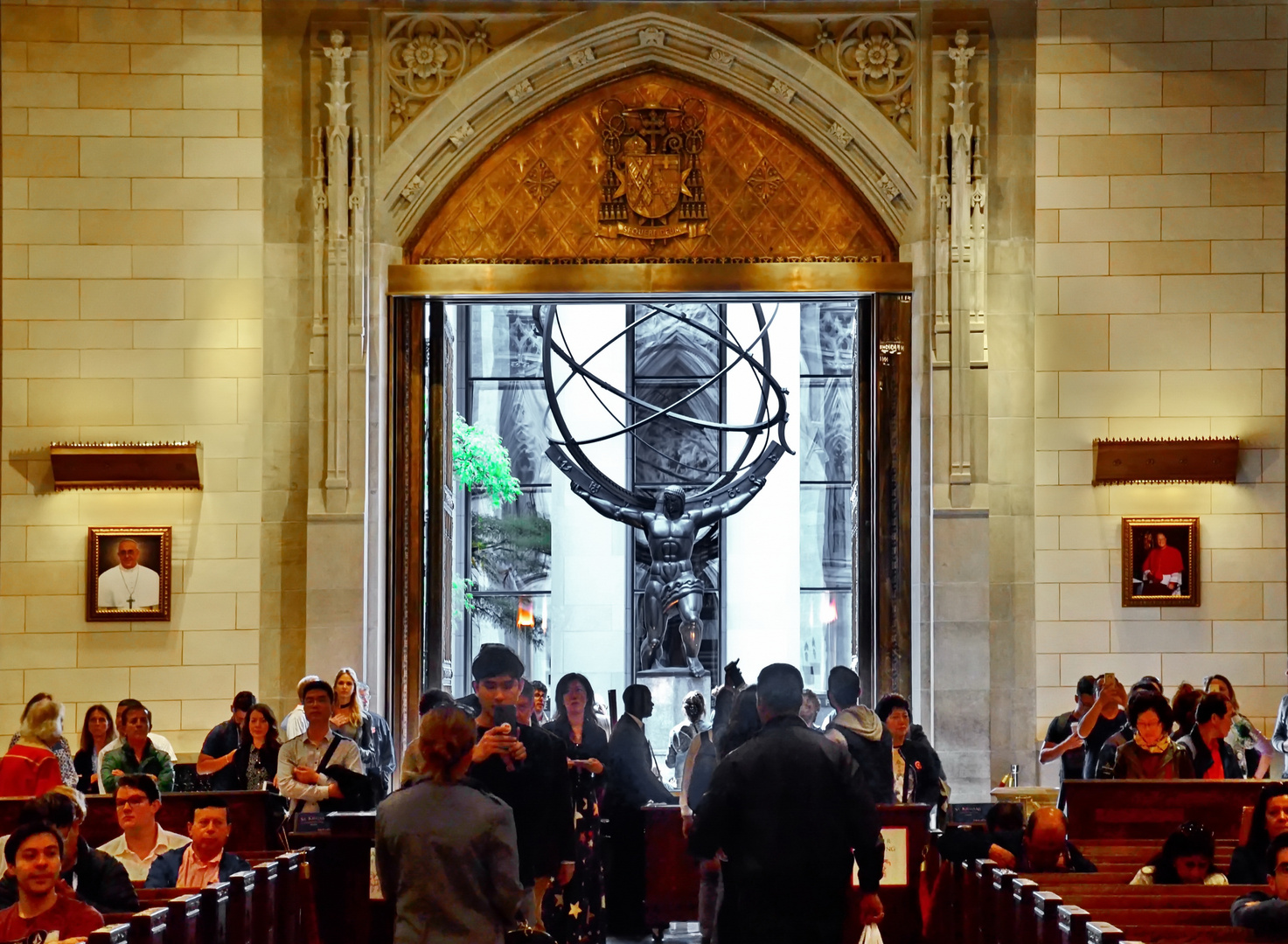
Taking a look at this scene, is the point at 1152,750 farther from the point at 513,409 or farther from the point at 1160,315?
the point at 513,409

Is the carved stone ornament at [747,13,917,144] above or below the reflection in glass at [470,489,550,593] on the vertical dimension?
above

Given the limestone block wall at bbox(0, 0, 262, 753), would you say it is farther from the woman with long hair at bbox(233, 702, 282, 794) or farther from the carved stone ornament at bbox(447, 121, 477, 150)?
the woman with long hair at bbox(233, 702, 282, 794)

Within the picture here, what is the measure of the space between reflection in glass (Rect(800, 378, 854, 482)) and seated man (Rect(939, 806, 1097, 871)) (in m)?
12.5

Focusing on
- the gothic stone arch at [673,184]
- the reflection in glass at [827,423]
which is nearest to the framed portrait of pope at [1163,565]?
the gothic stone arch at [673,184]

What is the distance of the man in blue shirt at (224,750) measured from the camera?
8.45 metres

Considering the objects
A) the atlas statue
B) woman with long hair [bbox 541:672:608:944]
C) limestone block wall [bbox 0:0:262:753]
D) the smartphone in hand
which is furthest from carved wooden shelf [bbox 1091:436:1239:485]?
the smartphone in hand

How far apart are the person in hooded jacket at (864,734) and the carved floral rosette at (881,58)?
5.27 m

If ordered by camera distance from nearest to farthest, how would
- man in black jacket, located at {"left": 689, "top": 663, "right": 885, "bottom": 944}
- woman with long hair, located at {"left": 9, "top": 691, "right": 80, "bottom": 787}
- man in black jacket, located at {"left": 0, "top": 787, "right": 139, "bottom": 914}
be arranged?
man in black jacket, located at {"left": 689, "top": 663, "right": 885, "bottom": 944}, man in black jacket, located at {"left": 0, "top": 787, "right": 139, "bottom": 914}, woman with long hair, located at {"left": 9, "top": 691, "right": 80, "bottom": 787}

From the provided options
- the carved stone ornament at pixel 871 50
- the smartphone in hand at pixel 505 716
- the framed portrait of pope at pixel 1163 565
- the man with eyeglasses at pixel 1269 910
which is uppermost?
the carved stone ornament at pixel 871 50

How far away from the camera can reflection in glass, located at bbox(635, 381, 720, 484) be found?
19312 mm

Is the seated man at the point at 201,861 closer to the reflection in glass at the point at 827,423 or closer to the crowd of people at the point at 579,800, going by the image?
the crowd of people at the point at 579,800

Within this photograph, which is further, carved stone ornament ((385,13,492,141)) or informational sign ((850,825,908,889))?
carved stone ornament ((385,13,492,141))

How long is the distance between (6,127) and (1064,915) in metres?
9.31

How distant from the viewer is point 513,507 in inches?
776
